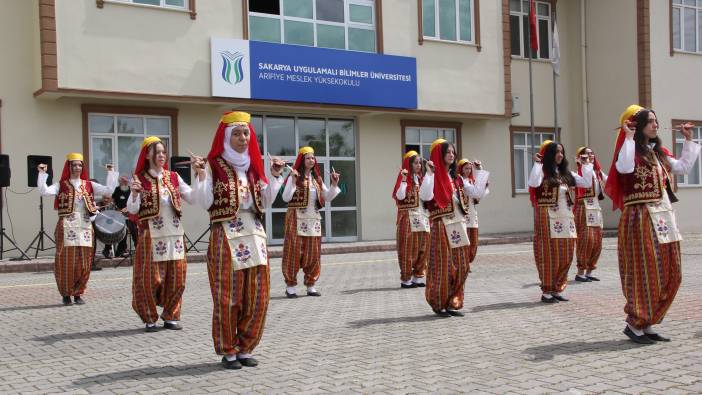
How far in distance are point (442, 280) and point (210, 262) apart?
3.01m

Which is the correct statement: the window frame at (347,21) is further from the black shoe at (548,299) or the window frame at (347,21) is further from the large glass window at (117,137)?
the black shoe at (548,299)

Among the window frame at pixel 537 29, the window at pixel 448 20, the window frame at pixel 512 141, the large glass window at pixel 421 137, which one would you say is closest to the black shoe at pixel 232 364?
the large glass window at pixel 421 137

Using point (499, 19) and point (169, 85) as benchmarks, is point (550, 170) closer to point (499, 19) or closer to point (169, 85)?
point (169, 85)

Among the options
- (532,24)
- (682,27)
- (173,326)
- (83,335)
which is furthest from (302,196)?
(682,27)

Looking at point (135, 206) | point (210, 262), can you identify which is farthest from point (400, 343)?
point (135, 206)

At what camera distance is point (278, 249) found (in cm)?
1905

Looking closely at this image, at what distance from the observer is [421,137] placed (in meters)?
22.6

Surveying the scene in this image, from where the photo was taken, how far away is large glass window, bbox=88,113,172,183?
697 inches

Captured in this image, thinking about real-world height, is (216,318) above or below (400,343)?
above

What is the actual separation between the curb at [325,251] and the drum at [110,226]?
1.53m

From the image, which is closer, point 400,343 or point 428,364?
point 428,364

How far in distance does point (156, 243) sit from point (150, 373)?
88.5 inches

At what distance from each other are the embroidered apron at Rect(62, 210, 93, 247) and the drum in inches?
169

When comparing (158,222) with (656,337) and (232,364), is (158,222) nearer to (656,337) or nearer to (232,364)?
(232,364)
